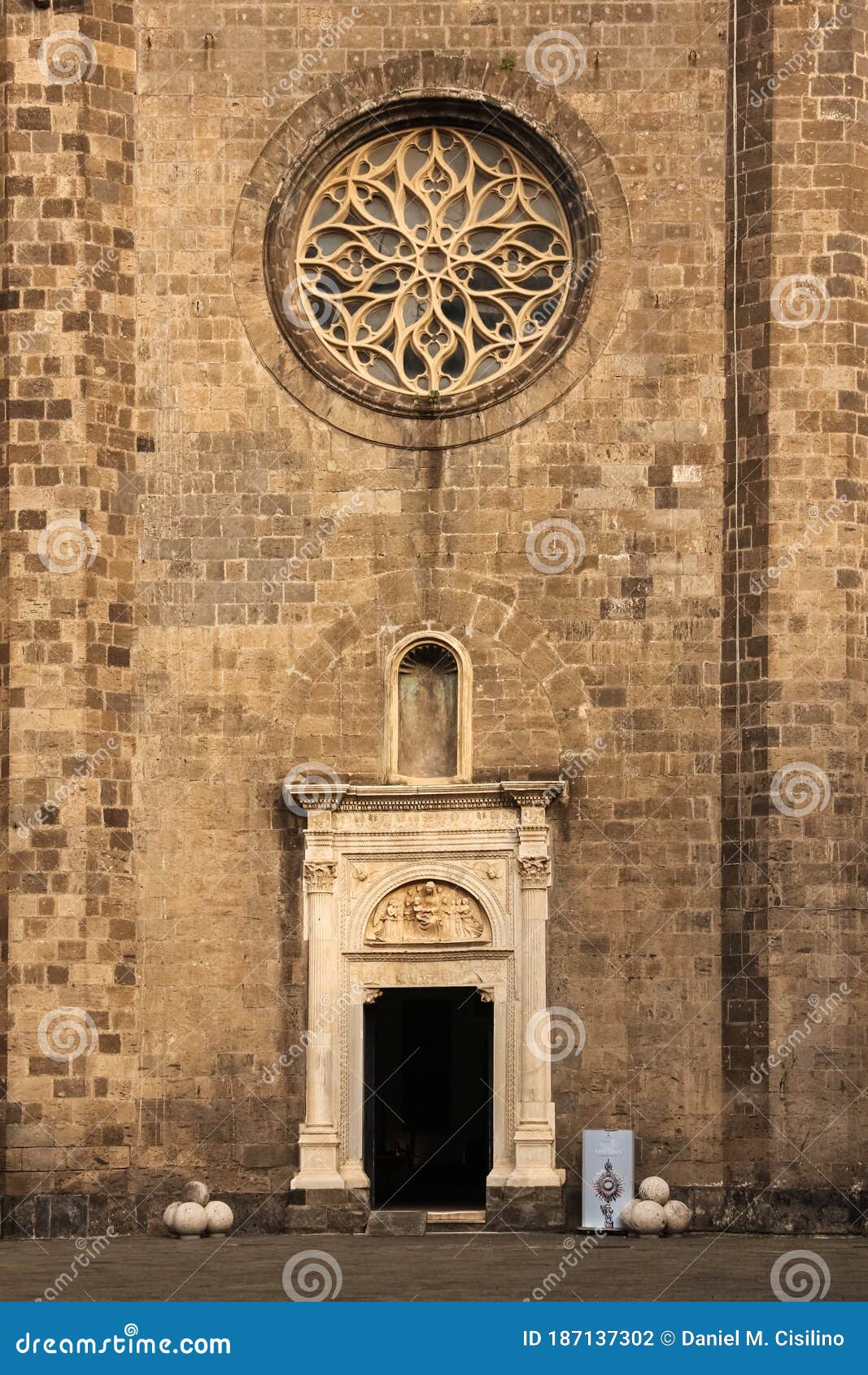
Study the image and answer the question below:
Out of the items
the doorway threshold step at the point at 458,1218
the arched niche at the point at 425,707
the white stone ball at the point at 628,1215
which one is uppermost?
the arched niche at the point at 425,707

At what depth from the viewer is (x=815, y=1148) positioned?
91.3ft

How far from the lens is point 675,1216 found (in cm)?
2769

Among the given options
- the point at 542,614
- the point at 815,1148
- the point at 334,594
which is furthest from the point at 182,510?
the point at 815,1148

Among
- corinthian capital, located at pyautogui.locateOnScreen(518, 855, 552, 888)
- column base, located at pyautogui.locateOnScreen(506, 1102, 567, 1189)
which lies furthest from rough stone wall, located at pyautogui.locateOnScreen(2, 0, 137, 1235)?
corinthian capital, located at pyautogui.locateOnScreen(518, 855, 552, 888)

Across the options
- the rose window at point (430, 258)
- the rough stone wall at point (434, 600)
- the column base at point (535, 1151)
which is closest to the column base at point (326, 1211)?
the rough stone wall at point (434, 600)

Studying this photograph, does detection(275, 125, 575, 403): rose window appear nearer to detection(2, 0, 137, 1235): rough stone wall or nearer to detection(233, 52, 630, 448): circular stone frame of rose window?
detection(233, 52, 630, 448): circular stone frame of rose window

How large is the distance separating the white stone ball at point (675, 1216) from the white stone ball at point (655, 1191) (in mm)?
95

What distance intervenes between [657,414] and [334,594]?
3.62 meters

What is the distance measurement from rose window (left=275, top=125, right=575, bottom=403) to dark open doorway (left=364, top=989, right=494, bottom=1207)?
8005mm

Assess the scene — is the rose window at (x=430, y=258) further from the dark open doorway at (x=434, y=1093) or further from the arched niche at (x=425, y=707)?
the dark open doorway at (x=434, y=1093)

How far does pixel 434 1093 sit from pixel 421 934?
26.6ft

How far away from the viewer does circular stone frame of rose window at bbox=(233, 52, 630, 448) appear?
1166 inches

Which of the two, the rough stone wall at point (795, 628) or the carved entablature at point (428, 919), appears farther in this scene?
the carved entablature at point (428, 919)

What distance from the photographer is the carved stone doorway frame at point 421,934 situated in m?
28.6
